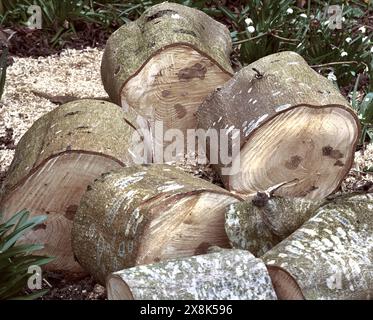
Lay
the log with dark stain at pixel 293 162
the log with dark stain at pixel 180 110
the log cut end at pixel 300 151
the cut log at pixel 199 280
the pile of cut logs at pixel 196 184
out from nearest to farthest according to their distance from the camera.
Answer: the cut log at pixel 199 280
the pile of cut logs at pixel 196 184
the log cut end at pixel 300 151
the log with dark stain at pixel 293 162
the log with dark stain at pixel 180 110

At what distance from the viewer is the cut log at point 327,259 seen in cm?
298

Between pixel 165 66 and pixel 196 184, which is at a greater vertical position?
pixel 165 66

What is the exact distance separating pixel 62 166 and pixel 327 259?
4.25ft

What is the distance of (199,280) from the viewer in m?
2.95

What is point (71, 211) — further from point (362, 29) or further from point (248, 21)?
point (362, 29)

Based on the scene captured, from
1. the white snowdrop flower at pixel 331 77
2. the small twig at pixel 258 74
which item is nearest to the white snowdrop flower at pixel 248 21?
the white snowdrop flower at pixel 331 77

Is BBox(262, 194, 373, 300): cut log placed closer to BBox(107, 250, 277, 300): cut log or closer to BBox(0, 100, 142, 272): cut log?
BBox(107, 250, 277, 300): cut log

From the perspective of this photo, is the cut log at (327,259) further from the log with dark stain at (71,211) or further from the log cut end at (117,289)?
the log with dark stain at (71,211)

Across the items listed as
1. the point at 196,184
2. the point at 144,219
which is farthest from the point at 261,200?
the point at 144,219

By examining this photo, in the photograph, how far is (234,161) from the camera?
401cm

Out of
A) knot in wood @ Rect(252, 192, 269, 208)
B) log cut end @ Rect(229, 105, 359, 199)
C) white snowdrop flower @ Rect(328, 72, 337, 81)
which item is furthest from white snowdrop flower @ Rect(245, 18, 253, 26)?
knot in wood @ Rect(252, 192, 269, 208)

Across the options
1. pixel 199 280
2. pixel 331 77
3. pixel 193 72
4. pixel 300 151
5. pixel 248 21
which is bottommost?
pixel 199 280
